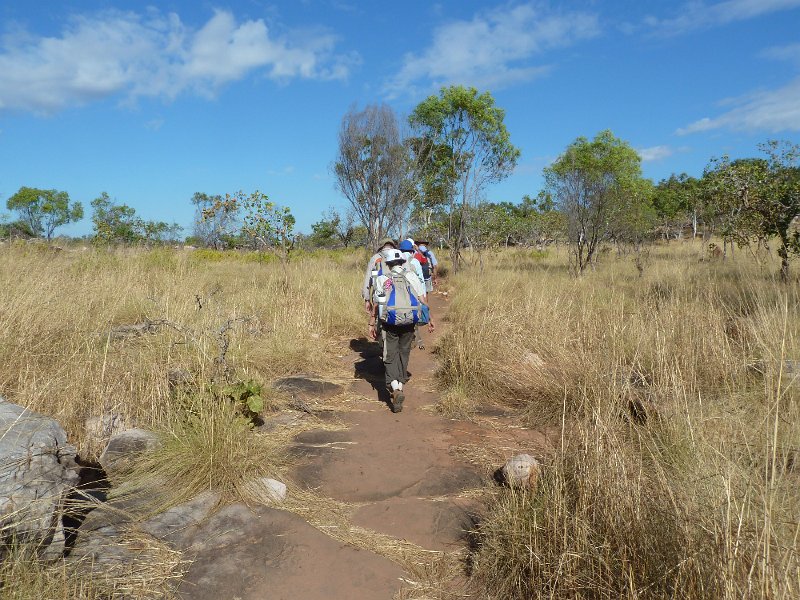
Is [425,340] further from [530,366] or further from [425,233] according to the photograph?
[425,233]

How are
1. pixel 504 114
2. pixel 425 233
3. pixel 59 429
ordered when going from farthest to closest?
pixel 425 233 < pixel 504 114 < pixel 59 429

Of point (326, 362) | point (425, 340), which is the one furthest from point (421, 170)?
point (326, 362)

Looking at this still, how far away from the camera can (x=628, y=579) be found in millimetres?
1890

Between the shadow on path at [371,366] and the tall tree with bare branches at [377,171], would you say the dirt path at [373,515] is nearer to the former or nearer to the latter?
the shadow on path at [371,366]

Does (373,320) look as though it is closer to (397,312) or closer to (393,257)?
(397,312)

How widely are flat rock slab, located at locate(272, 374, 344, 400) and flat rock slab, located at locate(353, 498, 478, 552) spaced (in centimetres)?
221

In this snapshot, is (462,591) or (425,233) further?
(425,233)

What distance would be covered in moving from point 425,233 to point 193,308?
560 inches

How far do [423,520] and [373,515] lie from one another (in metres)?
0.34

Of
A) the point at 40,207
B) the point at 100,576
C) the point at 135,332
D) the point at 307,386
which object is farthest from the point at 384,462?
the point at 40,207

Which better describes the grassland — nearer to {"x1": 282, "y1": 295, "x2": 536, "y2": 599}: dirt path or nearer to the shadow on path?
{"x1": 282, "y1": 295, "x2": 536, "y2": 599}: dirt path

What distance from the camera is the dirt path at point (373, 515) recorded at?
2564 millimetres

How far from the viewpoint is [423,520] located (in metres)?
3.23

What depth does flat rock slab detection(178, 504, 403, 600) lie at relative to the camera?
249cm
